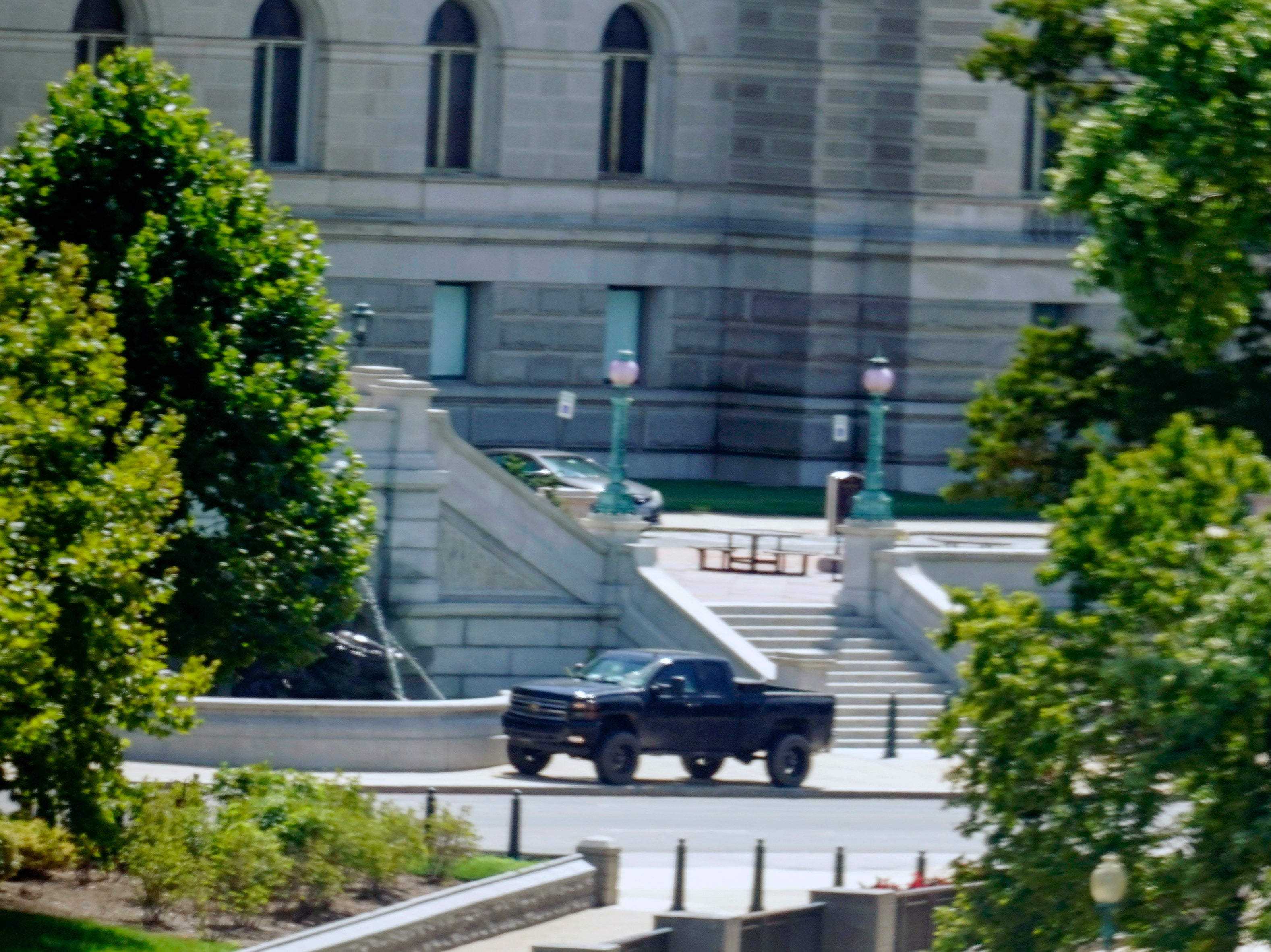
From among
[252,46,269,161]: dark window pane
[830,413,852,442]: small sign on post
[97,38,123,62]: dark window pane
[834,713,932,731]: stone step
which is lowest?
[834,713,932,731]: stone step

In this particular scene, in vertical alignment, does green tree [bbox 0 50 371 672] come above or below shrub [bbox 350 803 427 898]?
above

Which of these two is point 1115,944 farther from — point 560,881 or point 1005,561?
point 1005,561

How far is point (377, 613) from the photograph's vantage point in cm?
3844

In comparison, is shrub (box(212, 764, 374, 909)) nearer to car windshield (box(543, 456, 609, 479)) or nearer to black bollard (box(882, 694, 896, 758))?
black bollard (box(882, 694, 896, 758))

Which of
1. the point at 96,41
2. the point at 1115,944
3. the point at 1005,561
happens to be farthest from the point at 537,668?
the point at 1115,944

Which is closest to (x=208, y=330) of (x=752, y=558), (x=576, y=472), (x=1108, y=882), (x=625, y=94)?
(x=1108, y=882)

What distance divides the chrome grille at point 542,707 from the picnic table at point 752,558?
10.4 metres

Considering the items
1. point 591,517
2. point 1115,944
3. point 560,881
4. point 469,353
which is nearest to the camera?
point 1115,944

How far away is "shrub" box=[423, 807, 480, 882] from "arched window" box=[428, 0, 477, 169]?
29291mm

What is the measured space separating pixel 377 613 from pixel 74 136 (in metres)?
13.7

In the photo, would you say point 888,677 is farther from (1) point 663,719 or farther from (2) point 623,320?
(2) point 623,320

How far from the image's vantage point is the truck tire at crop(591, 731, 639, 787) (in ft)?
105

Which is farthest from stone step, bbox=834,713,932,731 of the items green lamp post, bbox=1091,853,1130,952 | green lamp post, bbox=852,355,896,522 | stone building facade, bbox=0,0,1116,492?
green lamp post, bbox=1091,853,1130,952

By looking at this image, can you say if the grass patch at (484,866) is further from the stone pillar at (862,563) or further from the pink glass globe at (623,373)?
the stone pillar at (862,563)
